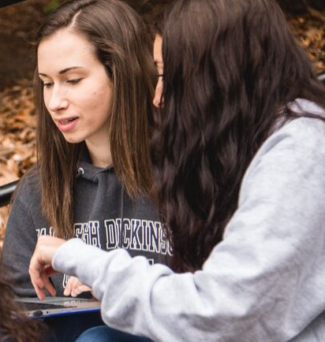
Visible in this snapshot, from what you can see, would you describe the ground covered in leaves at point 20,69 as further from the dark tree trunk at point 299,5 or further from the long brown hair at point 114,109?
the long brown hair at point 114,109

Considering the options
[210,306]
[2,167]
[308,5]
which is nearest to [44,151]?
[210,306]

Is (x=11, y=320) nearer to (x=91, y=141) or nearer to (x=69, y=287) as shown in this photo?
(x=69, y=287)

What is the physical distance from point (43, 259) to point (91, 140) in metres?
0.80

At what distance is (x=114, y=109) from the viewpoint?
10.5 feet

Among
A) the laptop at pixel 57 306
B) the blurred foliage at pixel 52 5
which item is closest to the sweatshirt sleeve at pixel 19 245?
the laptop at pixel 57 306

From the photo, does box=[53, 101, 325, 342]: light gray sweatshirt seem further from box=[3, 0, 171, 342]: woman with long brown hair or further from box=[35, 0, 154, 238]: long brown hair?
box=[35, 0, 154, 238]: long brown hair

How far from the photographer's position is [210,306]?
6.89ft

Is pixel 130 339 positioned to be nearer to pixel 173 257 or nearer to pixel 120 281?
pixel 173 257

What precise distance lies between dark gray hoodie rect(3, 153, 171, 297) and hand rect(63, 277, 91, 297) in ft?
0.86

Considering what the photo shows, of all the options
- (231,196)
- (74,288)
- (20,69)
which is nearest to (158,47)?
(231,196)

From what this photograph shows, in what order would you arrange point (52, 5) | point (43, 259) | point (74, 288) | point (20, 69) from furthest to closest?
point (20, 69)
point (52, 5)
point (74, 288)
point (43, 259)

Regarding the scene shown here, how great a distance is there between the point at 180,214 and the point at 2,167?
2.90 metres

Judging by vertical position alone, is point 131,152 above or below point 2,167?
above

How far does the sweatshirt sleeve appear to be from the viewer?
332 cm
